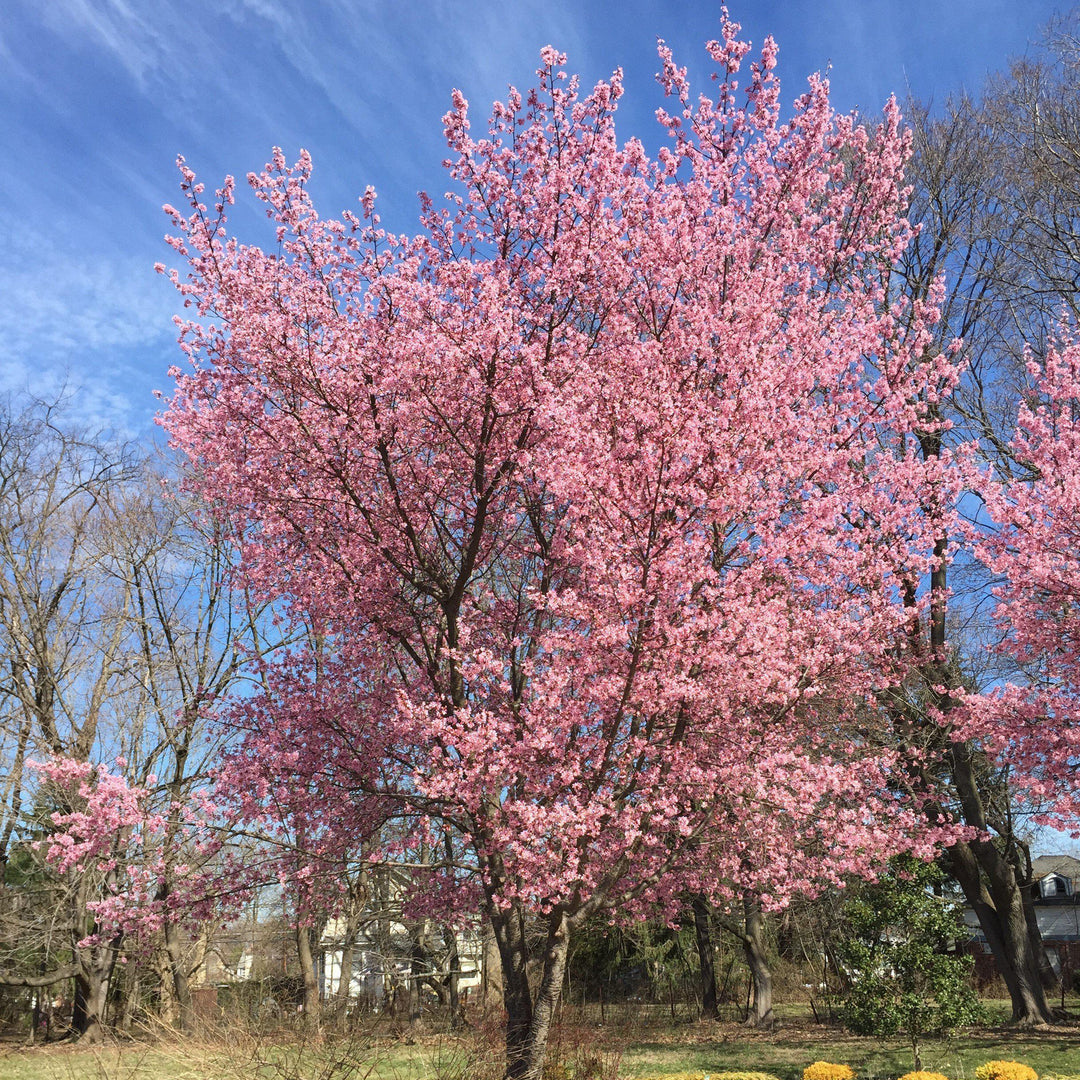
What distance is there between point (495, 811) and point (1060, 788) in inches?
280

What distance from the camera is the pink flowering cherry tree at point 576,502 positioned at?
783 cm

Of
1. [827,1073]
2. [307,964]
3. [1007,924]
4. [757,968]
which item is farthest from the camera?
[757,968]

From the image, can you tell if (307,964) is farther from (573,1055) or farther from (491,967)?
(573,1055)

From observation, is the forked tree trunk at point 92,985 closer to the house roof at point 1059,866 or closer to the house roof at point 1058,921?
the house roof at point 1058,921

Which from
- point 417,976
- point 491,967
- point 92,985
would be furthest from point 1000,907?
point 92,985

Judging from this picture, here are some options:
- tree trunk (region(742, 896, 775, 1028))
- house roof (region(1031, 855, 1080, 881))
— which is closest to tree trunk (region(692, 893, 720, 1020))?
tree trunk (region(742, 896, 775, 1028))

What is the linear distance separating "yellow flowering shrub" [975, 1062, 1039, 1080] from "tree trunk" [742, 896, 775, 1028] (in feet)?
36.1

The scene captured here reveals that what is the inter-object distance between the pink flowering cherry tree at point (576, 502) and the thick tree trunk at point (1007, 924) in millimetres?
8218

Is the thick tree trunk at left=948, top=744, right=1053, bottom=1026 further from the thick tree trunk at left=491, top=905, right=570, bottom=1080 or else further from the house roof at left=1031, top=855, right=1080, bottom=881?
the house roof at left=1031, top=855, right=1080, bottom=881

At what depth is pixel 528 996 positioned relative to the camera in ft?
29.9

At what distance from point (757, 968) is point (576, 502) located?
17189 mm

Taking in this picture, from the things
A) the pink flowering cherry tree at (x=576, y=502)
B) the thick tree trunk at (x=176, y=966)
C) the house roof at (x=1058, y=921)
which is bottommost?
the house roof at (x=1058, y=921)

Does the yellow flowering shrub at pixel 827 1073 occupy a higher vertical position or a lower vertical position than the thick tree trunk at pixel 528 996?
lower

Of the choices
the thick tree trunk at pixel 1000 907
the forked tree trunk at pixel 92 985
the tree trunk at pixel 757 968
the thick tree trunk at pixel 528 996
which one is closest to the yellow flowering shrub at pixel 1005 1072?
the thick tree trunk at pixel 528 996
